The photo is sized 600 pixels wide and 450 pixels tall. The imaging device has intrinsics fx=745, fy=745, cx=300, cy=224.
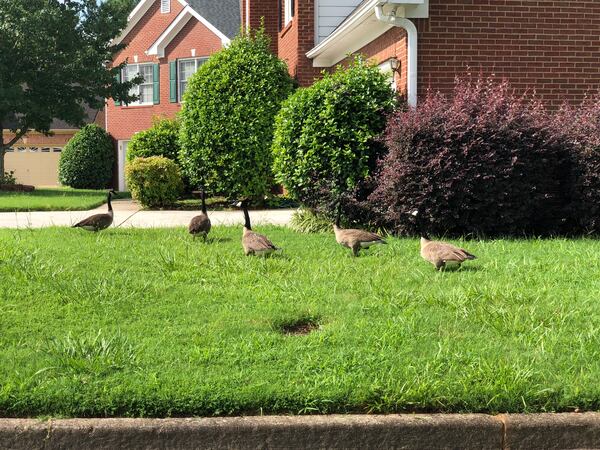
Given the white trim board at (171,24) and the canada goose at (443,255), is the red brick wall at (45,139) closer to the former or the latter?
the white trim board at (171,24)

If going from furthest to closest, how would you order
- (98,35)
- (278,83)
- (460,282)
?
(98,35), (278,83), (460,282)

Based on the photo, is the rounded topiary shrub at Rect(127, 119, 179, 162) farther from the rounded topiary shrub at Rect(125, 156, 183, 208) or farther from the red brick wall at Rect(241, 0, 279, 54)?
the red brick wall at Rect(241, 0, 279, 54)

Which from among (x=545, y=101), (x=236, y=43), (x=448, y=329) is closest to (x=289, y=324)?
(x=448, y=329)

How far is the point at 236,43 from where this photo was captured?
669 inches

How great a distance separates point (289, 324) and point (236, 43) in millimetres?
12448

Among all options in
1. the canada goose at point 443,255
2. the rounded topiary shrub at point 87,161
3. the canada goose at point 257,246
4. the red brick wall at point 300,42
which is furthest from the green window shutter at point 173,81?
the canada goose at point 443,255

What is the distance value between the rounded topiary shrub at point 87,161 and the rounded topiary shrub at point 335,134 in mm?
19374

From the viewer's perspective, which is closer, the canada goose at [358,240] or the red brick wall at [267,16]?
the canada goose at [358,240]

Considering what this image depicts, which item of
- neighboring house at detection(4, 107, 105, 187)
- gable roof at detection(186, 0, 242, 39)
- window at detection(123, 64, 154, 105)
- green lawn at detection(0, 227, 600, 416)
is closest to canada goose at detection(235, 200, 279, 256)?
green lawn at detection(0, 227, 600, 416)

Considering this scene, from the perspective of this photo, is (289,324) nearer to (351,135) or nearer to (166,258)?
(166,258)

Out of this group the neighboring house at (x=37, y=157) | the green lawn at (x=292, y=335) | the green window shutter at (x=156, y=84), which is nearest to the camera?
the green lawn at (x=292, y=335)

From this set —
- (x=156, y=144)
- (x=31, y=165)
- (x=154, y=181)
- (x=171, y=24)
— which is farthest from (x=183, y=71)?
(x=31, y=165)

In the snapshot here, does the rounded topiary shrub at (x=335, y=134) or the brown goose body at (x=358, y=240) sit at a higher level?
the rounded topiary shrub at (x=335, y=134)

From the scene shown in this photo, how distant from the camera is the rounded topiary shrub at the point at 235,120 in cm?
1575
